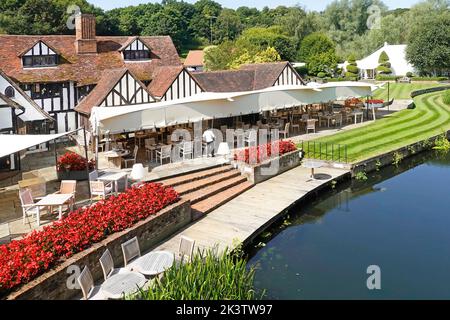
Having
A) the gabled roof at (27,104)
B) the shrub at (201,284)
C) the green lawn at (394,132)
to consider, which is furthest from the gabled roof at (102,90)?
the shrub at (201,284)

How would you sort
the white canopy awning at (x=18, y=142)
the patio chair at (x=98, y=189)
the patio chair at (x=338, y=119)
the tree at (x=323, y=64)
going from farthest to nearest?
the tree at (x=323, y=64) < the patio chair at (x=338, y=119) < the patio chair at (x=98, y=189) < the white canopy awning at (x=18, y=142)

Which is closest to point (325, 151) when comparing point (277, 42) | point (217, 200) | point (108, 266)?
point (217, 200)

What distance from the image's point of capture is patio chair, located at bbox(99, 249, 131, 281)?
9.64 metres

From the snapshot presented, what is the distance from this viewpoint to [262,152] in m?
19.5

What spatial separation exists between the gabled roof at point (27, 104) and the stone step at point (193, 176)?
7.34m

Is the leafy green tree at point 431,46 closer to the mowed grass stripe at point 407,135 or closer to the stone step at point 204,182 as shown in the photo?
the mowed grass stripe at point 407,135

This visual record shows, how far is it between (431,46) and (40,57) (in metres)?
54.2

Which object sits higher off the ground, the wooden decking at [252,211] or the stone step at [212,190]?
the stone step at [212,190]

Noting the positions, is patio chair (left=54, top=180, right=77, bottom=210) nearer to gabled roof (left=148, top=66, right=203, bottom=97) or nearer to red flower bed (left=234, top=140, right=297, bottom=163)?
red flower bed (left=234, top=140, right=297, bottom=163)

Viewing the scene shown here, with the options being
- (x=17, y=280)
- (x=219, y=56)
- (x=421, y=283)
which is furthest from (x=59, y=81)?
(x=219, y=56)

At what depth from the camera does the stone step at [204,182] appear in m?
15.9

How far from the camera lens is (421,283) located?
11.3m

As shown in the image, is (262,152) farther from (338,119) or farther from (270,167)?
(338,119)

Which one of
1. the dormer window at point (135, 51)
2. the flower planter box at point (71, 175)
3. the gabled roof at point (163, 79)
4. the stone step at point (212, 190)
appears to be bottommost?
the stone step at point (212, 190)
